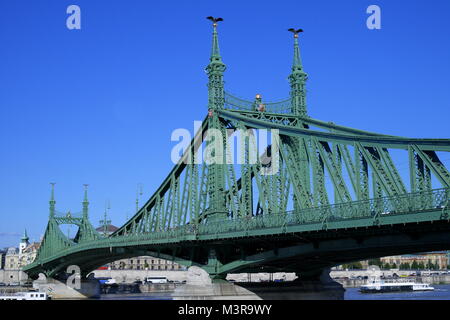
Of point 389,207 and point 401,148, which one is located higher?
point 401,148

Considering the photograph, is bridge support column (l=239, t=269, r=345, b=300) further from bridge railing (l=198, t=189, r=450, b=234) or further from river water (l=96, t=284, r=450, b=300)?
river water (l=96, t=284, r=450, b=300)

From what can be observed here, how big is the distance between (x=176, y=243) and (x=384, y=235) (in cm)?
2878

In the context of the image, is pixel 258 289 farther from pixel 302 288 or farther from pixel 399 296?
pixel 399 296

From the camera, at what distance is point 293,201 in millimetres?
68000

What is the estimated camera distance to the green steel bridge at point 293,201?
135 ft

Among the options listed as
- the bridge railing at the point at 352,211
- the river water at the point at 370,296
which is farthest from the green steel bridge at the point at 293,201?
the river water at the point at 370,296

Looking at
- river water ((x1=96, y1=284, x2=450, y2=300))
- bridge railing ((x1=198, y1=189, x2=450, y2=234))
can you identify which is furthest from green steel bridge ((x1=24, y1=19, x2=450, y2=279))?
river water ((x1=96, y1=284, x2=450, y2=300))

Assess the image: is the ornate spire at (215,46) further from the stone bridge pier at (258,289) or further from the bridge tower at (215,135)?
the stone bridge pier at (258,289)

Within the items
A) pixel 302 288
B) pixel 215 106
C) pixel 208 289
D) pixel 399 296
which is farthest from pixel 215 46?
pixel 399 296

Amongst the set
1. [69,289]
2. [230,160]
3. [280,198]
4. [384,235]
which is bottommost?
[69,289]
